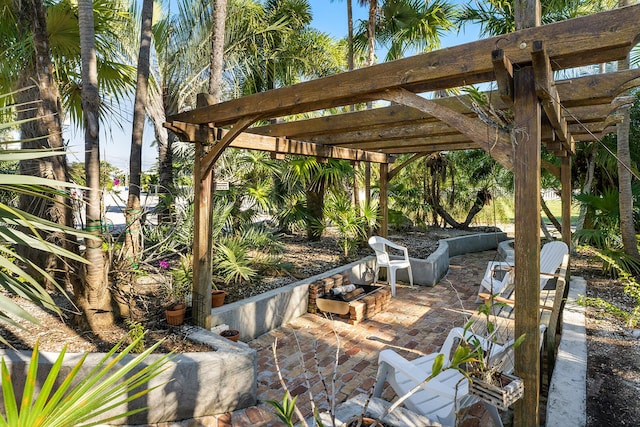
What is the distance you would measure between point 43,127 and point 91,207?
1.36 metres

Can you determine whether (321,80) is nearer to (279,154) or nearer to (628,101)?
(279,154)

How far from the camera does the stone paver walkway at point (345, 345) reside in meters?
2.93

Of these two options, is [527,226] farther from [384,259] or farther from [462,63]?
[384,259]

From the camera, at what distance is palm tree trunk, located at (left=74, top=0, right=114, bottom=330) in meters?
3.20

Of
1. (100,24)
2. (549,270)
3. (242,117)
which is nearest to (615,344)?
(549,270)

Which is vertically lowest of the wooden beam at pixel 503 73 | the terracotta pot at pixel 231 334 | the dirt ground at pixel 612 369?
the dirt ground at pixel 612 369

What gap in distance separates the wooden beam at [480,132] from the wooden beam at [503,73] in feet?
0.62

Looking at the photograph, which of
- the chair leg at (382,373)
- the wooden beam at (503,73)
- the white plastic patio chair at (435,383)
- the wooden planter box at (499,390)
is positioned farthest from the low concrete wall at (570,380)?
the wooden beam at (503,73)

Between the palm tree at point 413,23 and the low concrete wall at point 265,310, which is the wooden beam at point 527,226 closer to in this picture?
the low concrete wall at point 265,310

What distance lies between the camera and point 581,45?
1794mm

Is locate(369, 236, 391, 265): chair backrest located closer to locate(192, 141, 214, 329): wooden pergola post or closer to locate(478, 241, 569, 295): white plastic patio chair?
locate(478, 241, 569, 295): white plastic patio chair

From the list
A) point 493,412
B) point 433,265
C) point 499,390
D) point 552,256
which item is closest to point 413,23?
point 433,265

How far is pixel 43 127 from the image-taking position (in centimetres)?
385

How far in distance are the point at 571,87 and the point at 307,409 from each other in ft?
10.4
